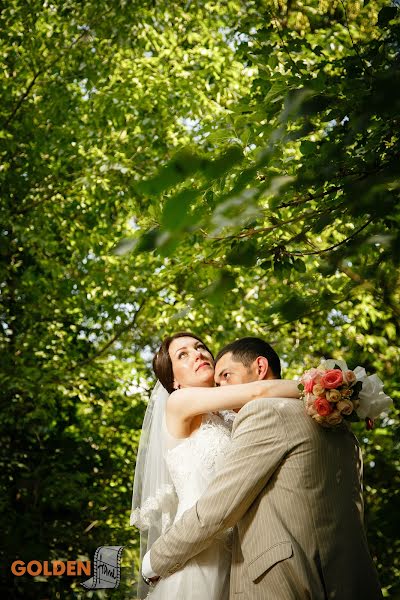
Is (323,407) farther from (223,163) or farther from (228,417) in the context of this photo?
(223,163)

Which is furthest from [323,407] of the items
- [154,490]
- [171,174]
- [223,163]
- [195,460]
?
[171,174]

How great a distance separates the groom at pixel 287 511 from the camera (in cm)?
200

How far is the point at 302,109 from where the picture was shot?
5.21ft

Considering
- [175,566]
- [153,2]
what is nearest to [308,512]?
[175,566]

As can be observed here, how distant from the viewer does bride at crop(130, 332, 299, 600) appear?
7.93ft

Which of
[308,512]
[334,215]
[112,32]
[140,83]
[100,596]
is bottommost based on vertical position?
[100,596]

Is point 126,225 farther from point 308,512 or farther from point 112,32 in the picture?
point 308,512

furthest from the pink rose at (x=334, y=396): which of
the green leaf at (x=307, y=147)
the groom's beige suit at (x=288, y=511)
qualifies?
the green leaf at (x=307, y=147)

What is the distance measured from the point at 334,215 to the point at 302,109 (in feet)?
0.88

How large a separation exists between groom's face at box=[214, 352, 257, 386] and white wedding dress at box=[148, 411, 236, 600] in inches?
9.3

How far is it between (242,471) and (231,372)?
0.62 meters

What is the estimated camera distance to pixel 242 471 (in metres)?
2.10

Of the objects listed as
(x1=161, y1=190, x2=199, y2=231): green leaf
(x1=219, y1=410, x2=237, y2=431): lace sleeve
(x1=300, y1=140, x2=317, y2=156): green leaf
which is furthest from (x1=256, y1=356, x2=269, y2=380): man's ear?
(x1=161, y1=190, x2=199, y2=231): green leaf

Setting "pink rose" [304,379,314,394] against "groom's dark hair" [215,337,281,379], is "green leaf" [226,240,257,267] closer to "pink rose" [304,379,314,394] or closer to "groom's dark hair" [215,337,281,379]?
"pink rose" [304,379,314,394]
